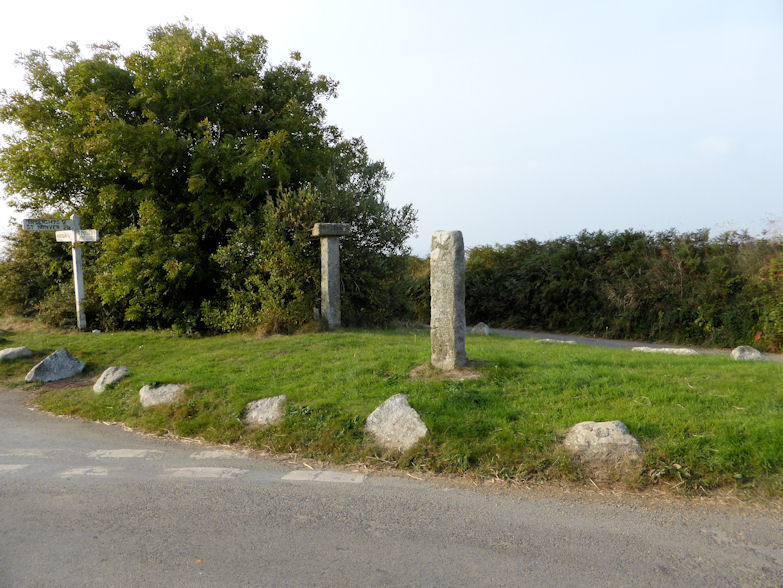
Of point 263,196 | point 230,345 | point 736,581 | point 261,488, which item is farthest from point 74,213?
point 736,581

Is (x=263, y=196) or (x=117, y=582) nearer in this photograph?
(x=117, y=582)

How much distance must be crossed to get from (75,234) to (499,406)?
12740 millimetres

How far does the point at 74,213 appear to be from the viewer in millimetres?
14633

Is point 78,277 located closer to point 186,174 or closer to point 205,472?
point 186,174

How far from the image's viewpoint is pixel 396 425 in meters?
5.52

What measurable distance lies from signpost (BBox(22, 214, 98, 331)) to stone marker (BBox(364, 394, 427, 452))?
36.2ft

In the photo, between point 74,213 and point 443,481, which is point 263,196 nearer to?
point 74,213

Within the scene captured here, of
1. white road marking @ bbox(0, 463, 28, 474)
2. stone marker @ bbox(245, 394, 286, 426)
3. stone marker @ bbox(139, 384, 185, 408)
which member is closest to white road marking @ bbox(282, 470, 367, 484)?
stone marker @ bbox(245, 394, 286, 426)

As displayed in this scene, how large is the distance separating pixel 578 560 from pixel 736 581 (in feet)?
2.89

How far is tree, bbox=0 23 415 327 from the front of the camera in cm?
1288

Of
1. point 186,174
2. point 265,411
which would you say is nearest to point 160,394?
point 265,411

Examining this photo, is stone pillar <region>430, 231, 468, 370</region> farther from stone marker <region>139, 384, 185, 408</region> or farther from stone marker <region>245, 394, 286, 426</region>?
stone marker <region>139, 384, 185, 408</region>

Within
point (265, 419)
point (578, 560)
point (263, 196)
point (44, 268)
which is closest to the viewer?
point (578, 560)

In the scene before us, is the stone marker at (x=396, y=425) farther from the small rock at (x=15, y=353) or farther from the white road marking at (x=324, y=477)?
the small rock at (x=15, y=353)
